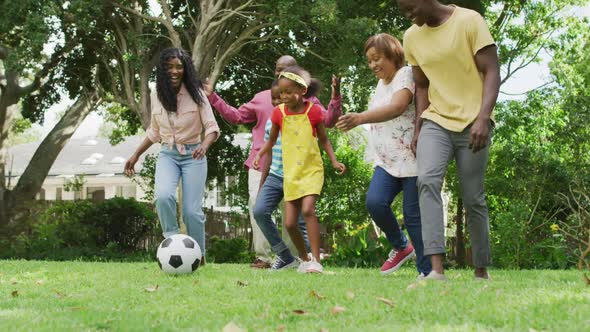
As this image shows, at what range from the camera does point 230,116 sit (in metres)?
8.22

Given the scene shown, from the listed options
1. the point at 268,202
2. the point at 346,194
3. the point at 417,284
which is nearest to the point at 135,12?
the point at 346,194

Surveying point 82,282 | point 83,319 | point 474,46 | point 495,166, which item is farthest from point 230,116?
point 495,166

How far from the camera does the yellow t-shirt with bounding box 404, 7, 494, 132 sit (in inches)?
199

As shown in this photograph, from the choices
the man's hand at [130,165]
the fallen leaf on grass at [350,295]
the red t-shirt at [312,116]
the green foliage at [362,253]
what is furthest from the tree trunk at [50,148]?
the fallen leaf on grass at [350,295]

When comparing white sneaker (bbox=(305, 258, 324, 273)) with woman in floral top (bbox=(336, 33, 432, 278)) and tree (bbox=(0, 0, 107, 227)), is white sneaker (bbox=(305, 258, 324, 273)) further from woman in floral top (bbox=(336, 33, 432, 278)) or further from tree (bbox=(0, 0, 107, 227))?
tree (bbox=(0, 0, 107, 227))

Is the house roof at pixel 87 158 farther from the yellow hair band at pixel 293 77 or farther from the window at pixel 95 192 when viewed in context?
the yellow hair band at pixel 293 77

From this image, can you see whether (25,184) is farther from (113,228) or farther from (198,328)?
(198,328)

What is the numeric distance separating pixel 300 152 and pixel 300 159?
63 mm

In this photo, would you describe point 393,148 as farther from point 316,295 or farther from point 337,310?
point 337,310

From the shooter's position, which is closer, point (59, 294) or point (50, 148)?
point (59, 294)

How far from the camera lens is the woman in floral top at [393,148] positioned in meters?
5.71

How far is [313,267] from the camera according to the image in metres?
6.39

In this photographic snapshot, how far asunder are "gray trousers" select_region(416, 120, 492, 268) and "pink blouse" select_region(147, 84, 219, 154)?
2.61 meters

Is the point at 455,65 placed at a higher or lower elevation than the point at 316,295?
higher
